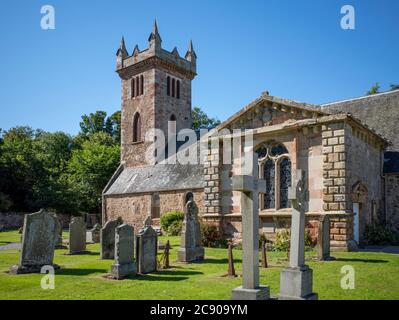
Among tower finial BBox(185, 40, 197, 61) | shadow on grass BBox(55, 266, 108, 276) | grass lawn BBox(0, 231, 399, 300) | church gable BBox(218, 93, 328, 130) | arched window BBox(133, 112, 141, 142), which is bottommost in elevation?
shadow on grass BBox(55, 266, 108, 276)

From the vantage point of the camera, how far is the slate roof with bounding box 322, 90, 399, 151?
23.1m

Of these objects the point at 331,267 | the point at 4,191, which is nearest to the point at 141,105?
the point at 4,191

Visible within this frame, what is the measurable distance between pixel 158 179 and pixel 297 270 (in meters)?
23.8

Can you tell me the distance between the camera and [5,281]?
10414mm

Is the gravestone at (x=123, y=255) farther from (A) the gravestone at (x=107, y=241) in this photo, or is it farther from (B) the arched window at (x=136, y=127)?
(B) the arched window at (x=136, y=127)

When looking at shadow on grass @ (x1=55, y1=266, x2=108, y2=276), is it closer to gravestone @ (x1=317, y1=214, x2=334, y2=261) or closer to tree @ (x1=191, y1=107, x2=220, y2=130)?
gravestone @ (x1=317, y1=214, x2=334, y2=261)

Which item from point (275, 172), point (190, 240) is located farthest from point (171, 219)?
point (190, 240)

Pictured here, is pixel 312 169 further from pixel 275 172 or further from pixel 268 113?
pixel 268 113

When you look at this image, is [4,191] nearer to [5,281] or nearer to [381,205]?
[5,281]

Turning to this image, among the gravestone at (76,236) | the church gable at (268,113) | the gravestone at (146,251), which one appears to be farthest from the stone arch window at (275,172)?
the gravestone at (76,236)

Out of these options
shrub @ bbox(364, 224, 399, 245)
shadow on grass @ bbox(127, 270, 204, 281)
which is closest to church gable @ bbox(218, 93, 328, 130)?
shrub @ bbox(364, 224, 399, 245)

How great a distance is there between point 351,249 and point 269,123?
6749mm

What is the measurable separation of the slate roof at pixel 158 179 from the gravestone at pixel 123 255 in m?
14.8

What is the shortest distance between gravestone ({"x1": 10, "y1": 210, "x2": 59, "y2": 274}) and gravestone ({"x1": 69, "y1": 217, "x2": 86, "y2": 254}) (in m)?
4.35
